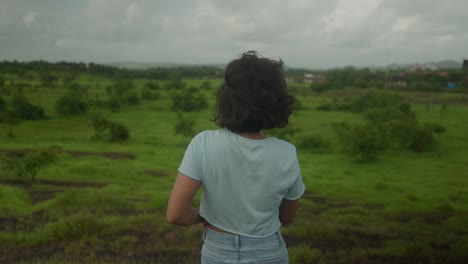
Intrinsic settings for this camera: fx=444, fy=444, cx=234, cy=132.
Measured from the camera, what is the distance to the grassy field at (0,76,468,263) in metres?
5.26

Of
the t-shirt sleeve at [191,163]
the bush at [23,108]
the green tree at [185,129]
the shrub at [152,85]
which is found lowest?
the green tree at [185,129]

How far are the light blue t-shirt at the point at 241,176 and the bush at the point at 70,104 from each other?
1004 inches

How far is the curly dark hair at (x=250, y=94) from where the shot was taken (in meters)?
1.49

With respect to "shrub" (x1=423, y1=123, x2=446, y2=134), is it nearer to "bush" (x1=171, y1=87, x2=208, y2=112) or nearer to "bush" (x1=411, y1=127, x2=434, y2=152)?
"bush" (x1=411, y1=127, x2=434, y2=152)

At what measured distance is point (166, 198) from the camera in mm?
10266

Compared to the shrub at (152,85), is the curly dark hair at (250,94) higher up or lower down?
higher up

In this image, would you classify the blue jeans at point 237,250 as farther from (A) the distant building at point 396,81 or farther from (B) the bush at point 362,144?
(A) the distant building at point 396,81

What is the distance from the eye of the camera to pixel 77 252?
494 cm

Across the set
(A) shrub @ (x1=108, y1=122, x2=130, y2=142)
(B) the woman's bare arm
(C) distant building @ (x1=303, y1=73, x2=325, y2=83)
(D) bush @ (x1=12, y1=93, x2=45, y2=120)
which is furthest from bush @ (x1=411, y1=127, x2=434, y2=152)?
(C) distant building @ (x1=303, y1=73, x2=325, y2=83)

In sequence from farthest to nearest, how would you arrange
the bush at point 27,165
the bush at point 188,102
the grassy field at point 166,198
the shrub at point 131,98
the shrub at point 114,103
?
the bush at point 188,102 → the shrub at point 131,98 → the shrub at point 114,103 → the bush at point 27,165 → the grassy field at point 166,198

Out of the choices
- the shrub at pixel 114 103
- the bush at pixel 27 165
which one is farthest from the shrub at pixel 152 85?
the bush at pixel 27 165

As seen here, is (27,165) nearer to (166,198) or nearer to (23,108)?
(166,198)

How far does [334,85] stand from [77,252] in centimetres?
4104

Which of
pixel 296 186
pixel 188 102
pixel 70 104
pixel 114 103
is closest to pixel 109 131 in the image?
pixel 70 104
